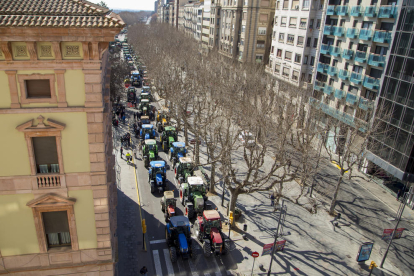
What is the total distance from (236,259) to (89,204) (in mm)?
11012

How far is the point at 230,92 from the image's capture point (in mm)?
40188

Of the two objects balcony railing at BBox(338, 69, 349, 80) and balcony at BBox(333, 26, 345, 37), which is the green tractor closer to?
balcony railing at BBox(338, 69, 349, 80)

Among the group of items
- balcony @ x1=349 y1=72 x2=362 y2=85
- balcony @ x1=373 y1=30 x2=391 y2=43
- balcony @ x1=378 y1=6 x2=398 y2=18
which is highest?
balcony @ x1=378 y1=6 x2=398 y2=18

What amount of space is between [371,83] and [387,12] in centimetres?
703

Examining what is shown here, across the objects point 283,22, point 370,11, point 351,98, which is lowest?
point 351,98

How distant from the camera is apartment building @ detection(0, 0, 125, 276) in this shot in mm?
12008

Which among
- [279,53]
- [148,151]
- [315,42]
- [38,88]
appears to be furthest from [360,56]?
[38,88]

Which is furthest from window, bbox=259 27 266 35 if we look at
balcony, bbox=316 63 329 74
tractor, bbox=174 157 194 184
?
tractor, bbox=174 157 194 184

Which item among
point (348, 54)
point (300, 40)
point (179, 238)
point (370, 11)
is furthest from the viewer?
point (300, 40)

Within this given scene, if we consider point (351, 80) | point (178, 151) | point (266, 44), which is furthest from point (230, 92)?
point (266, 44)

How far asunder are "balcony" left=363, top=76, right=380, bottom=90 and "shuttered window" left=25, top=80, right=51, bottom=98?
31.7m

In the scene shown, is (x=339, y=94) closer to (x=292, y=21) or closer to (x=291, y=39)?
(x=291, y=39)

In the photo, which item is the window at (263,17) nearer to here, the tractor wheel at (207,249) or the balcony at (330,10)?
the balcony at (330,10)

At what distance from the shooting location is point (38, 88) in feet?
41.9
